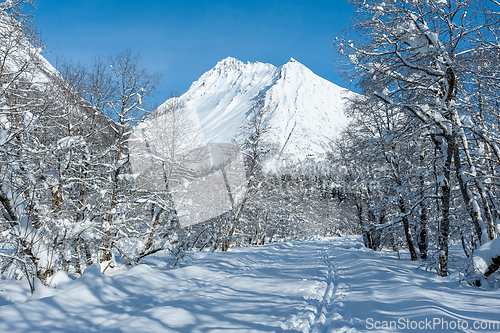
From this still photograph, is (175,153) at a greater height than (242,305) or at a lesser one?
greater

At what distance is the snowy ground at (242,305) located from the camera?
3938mm

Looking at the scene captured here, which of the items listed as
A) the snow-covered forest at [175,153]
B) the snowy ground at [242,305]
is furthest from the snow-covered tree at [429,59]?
the snowy ground at [242,305]

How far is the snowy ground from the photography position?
3.94 metres

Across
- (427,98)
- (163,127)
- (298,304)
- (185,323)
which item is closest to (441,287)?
(298,304)

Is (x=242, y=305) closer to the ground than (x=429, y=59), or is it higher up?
closer to the ground

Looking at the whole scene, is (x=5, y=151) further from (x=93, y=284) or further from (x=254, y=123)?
(x=254, y=123)

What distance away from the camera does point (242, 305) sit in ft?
17.1

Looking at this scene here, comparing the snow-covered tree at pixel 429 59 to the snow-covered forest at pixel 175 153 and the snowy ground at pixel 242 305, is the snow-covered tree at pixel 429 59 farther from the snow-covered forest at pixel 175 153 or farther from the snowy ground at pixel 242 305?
the snowy ground at pixel 242 305

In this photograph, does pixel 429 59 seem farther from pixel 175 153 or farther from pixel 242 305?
pixel 175 153

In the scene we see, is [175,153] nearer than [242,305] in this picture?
No

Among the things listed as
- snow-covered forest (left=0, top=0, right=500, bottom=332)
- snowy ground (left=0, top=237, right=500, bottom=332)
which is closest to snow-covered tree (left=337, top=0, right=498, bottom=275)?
snow-covered forest (left=0, top=0, right=500, bottom=332)

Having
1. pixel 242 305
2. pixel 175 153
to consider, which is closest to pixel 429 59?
pixel 242 305

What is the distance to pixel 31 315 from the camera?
3.85 metres

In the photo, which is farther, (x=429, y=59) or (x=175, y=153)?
(x=175, y=153)
